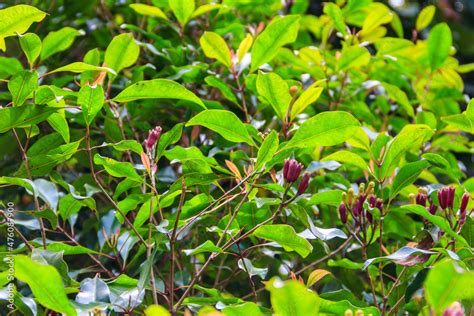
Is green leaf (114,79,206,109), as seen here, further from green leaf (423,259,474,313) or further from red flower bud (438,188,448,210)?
green leaf (423,259,474,313)

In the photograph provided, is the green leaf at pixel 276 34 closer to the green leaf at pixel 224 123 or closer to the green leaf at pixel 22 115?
the green leaf at pixel 224 123

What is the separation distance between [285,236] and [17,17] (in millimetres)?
485

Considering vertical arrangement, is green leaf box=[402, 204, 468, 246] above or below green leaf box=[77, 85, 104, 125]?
below

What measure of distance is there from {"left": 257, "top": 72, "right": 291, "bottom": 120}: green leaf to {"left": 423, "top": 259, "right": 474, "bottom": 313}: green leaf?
0.53m

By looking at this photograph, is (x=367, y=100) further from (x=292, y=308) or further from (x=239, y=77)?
(x=292, y=308)

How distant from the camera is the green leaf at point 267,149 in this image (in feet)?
3.19

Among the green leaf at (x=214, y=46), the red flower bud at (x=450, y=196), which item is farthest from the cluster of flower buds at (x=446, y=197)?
the green leaf at (x=214, y=46)

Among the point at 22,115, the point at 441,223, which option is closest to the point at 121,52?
the point at 22,115

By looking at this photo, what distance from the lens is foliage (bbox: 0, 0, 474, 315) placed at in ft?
3.23

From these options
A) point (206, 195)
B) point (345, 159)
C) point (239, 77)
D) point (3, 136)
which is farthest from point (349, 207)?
point (3, 136)

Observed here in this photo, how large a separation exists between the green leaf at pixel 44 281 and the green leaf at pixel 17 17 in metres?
0.44

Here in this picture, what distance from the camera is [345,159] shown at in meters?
1.16

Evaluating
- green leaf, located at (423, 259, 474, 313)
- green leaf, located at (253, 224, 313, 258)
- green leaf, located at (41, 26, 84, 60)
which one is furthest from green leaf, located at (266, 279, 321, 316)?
green leaf, located at (41, 26, 84, 60)

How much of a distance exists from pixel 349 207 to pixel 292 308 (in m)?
0.46
